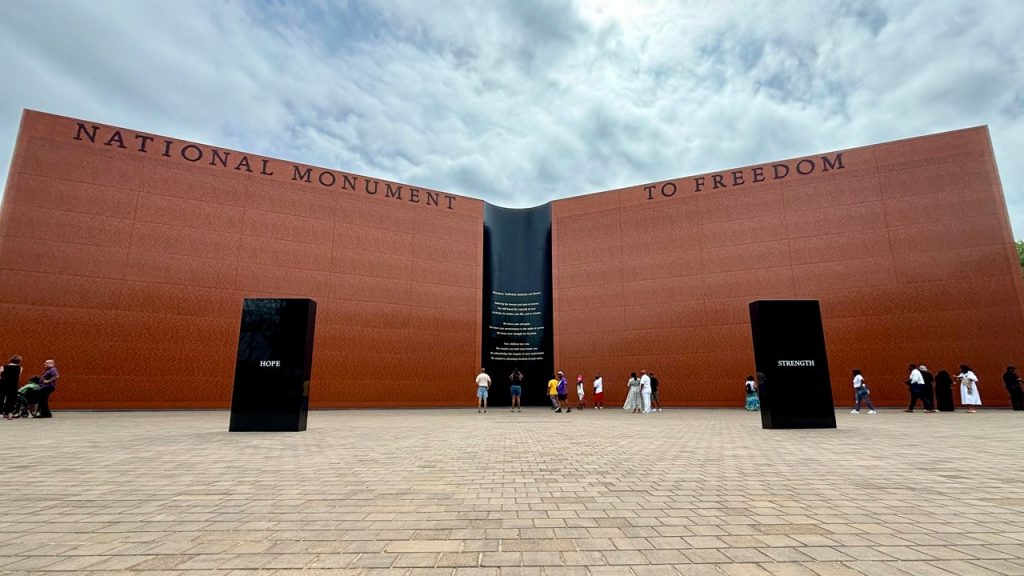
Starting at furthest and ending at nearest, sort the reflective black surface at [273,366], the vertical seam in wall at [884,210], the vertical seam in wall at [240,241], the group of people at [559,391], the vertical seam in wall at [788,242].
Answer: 1. the vertical seam in wall at [788,242]
2. the group of people at [559,391]
3. the vertical seam in wall at [240,241]
4. the vertical seam in wall at [884,210]
5. the reflective black surface at [273,366]

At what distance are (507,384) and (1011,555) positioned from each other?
21157mm

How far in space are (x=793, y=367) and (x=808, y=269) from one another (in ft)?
36.4

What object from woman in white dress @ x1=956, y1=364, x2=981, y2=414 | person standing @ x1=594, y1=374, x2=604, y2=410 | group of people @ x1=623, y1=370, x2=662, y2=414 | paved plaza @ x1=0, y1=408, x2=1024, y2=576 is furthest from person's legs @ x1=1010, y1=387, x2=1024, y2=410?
person standing @ x1=594, y1=374, x2=604, y2=410

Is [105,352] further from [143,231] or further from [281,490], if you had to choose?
[281,490]

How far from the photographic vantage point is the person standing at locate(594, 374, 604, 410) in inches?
811

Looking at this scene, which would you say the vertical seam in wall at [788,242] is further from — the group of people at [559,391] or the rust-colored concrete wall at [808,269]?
the group of people at [559,391]

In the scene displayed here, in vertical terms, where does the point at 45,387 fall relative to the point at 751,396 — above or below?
above

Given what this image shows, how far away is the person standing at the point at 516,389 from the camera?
20656 millimetres

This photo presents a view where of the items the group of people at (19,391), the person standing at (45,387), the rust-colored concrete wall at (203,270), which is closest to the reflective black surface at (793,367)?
the rust-colored concrete wall at (203,270)

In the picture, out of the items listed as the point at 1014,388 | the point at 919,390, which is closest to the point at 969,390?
the point at 1014,388

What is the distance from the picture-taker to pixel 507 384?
2334 cm

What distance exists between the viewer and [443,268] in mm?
23172

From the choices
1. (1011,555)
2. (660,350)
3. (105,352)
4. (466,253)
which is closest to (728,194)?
(660,350)

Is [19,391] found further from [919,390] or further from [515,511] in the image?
[919,390]
